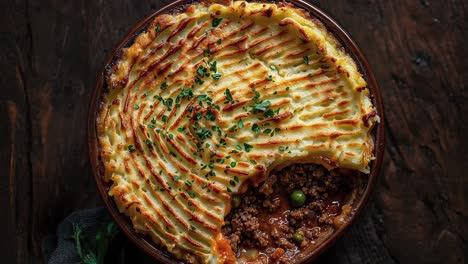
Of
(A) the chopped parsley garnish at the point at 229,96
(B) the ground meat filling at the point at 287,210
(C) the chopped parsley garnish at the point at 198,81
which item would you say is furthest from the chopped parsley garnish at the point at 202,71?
(B) the ground meat filling at the point at 287,210

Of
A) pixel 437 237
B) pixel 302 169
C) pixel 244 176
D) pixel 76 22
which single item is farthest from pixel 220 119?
pixel 437 237

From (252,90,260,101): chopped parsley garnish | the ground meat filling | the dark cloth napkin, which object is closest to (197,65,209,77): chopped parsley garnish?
(252,90,260,101): chopped parsley garnish

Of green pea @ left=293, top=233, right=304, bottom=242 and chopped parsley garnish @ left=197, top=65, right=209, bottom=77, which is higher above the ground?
chopped parsley garnish @ left=197, top=65, right=209, bottom=77

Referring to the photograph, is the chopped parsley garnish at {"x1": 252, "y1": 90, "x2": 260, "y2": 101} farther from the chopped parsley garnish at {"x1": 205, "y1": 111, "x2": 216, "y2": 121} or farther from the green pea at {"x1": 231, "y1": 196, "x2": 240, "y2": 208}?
the green pea at {"x1": 231, "y1": 196, "x2": 240, "y2": 208}

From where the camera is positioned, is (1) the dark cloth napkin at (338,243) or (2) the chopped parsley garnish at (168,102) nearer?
(2) the chopped parsley garnish at (168,102)

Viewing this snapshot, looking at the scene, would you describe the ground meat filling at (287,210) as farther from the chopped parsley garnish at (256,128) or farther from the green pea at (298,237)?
the chopped parsley garnish at (256,128)

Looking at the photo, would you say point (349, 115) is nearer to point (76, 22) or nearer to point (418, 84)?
point (418, 84)
